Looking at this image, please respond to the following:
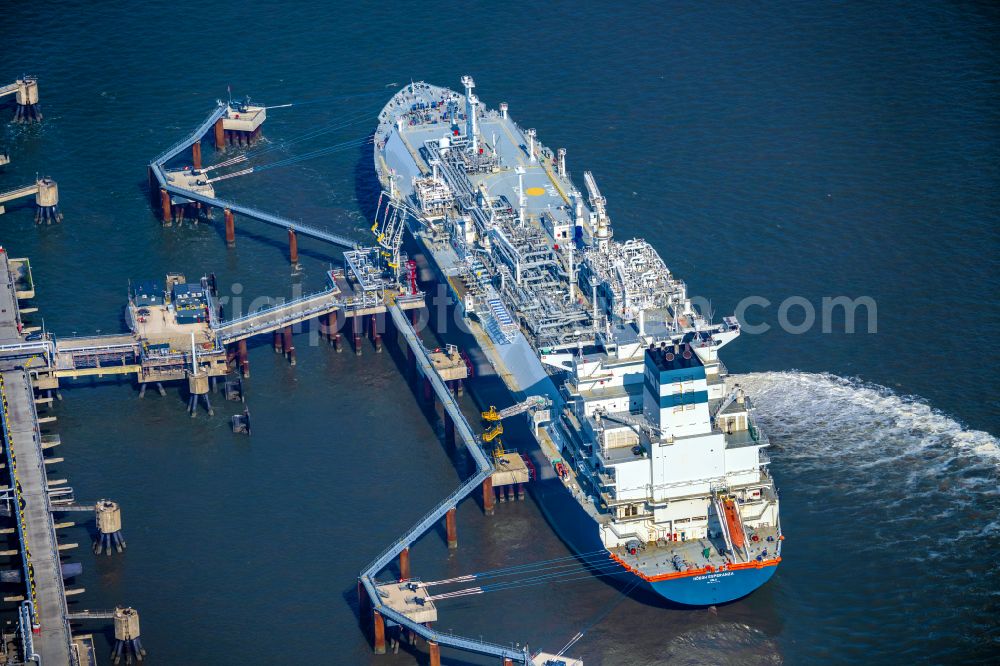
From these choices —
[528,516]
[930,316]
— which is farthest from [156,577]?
[930,316]

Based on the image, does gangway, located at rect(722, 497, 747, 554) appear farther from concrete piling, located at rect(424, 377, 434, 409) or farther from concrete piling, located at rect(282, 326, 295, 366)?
concrete piling, located at rect(282, 326, 295, 366)

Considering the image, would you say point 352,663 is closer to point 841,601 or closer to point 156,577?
point 156,577

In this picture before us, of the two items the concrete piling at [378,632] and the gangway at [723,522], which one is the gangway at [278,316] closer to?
the concrete piling at [378,632]

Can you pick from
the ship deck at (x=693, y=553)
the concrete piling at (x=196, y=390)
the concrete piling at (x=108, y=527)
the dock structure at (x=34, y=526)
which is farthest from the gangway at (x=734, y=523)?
the concrete piling at (x=196, y=390)

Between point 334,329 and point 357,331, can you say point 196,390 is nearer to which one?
point 334,329

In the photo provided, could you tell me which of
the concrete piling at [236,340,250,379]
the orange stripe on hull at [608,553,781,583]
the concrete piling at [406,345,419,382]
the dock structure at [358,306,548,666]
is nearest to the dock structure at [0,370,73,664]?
the concrete piling at [236,340,250,379]

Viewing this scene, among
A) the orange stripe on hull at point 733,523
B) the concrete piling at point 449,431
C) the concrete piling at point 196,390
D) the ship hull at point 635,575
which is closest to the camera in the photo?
the ship hull at point 635,575
